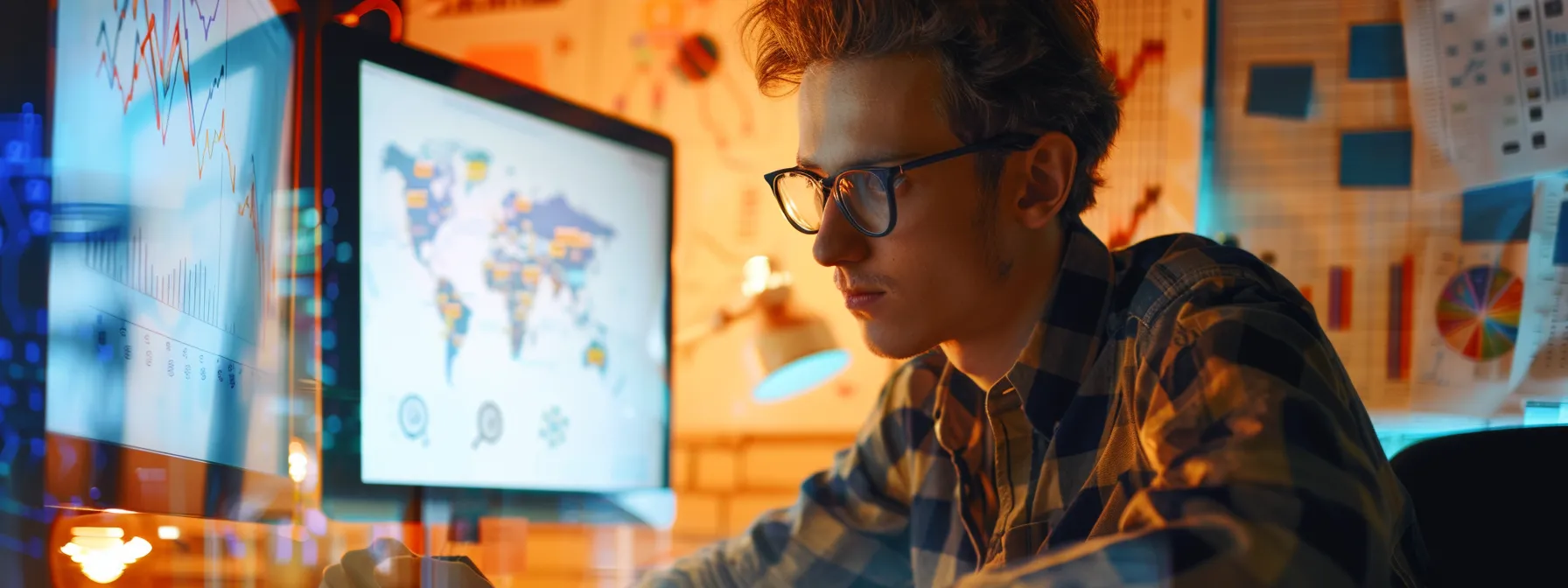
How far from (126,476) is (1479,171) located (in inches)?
64.2

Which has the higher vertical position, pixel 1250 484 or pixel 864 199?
pixel 864 199

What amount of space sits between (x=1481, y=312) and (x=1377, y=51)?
0.40 m

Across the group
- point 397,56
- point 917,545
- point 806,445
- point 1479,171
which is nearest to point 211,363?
point 397,56

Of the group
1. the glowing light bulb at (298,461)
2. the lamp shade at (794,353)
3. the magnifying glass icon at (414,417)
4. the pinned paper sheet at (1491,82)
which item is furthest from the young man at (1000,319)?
the pinned paper sheet at (1491,82)

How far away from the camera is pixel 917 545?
1.12m

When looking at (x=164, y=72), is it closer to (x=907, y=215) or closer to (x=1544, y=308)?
(x=907, y=215)

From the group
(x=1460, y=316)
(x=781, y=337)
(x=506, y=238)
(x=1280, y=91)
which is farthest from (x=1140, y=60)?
(x=506, y=238)

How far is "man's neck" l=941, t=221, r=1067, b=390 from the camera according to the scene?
0.98 meters

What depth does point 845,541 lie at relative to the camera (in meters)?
1.19

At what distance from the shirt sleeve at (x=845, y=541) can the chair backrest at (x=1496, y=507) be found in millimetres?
486

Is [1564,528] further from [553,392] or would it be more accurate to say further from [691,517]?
[691,517]

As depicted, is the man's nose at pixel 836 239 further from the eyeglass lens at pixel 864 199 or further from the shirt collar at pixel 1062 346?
the shirt collar at pixel 1062 346

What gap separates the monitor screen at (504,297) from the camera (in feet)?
3.23

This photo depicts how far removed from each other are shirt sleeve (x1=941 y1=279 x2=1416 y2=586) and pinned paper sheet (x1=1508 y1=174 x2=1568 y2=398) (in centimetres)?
97
